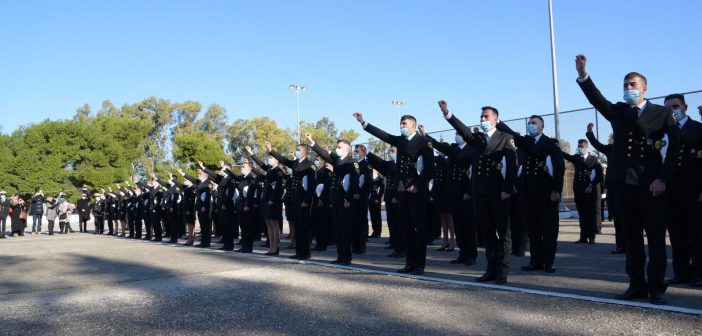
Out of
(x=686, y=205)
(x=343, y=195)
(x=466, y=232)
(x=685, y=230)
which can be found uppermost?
(x=343, y=195)

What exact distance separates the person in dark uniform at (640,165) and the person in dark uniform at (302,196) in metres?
5.95

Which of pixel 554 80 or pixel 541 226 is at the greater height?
pixel 554 80

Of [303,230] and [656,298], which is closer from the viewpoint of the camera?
[656,298]

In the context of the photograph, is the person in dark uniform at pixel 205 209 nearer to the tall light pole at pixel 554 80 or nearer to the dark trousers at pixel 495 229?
the dark trousers at pixel 495 229

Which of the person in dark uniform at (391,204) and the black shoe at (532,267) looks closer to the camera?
the black shoe at (532,267)

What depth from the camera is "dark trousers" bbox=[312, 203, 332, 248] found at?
44.3ft

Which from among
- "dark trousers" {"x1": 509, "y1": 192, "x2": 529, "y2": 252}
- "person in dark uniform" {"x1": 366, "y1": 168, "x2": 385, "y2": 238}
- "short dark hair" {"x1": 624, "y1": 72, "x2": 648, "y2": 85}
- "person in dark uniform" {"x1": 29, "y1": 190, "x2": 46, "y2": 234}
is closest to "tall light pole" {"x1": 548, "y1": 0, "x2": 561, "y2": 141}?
"person in dark uniform" {"x1": 366, "y1": 168, "x2": 385, "y2": 238}

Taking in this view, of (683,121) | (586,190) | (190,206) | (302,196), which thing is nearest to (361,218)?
(302,196)

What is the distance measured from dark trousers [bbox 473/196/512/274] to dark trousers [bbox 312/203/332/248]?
6.15 meters

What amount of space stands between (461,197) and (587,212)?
9.92ft

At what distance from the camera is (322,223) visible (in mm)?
13703

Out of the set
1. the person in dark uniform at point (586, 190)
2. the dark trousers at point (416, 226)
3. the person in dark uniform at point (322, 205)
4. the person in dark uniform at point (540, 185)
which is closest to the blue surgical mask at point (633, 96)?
the person in dark uniform at point (540, 185)

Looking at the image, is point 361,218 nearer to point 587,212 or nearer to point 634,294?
point 587,212

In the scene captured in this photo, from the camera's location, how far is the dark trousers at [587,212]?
39.5 feet
